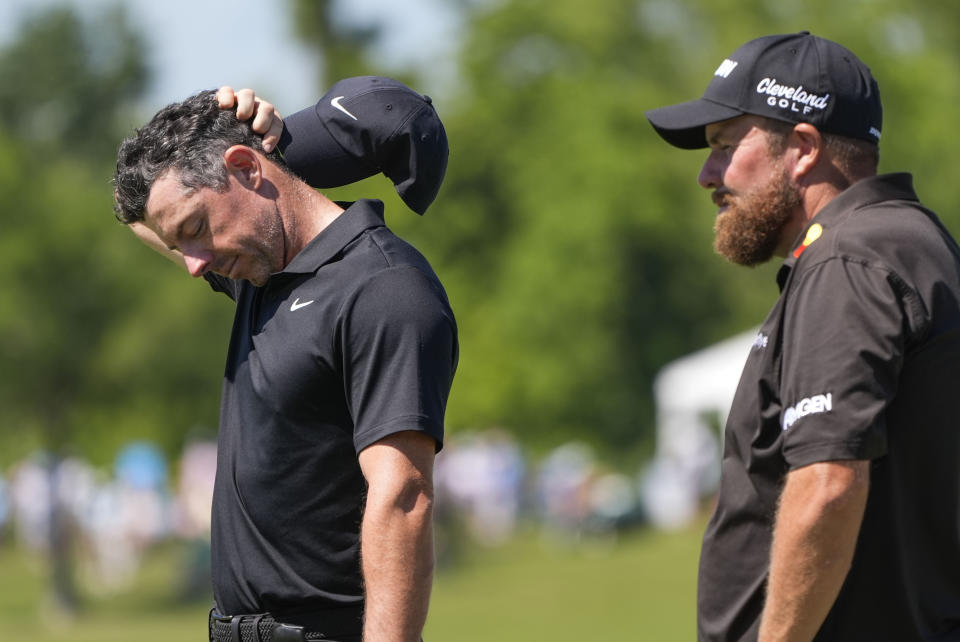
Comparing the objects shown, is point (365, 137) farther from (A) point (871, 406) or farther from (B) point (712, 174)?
(A) point (871, 406)

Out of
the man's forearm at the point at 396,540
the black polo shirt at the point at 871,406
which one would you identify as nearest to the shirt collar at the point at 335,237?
the man's forearm at the point at 396,540

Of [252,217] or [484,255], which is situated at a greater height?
[252,217]

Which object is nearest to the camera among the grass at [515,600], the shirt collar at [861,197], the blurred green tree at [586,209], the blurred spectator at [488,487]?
the shirt collar at [861,197]

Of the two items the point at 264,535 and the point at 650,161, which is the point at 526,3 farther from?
the point at 264,535

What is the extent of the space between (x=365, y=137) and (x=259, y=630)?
46.6 inches

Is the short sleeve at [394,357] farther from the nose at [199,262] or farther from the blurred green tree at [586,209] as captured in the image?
the blurred green tree at [586,209]

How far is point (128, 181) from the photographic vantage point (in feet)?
11.4

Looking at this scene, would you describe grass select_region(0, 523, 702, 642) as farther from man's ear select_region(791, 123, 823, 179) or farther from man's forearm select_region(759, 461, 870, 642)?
man's forearm select_region(759, 461, 870, 642)

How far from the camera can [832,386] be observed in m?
2.94

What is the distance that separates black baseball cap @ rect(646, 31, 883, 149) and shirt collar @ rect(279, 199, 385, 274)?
79 centimetres

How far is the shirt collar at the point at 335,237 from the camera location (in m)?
3.38

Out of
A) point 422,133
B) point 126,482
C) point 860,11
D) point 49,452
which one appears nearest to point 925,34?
point 860,11

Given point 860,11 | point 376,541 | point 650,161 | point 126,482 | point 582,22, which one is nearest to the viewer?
point 376,541

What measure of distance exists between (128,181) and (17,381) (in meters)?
18.8
